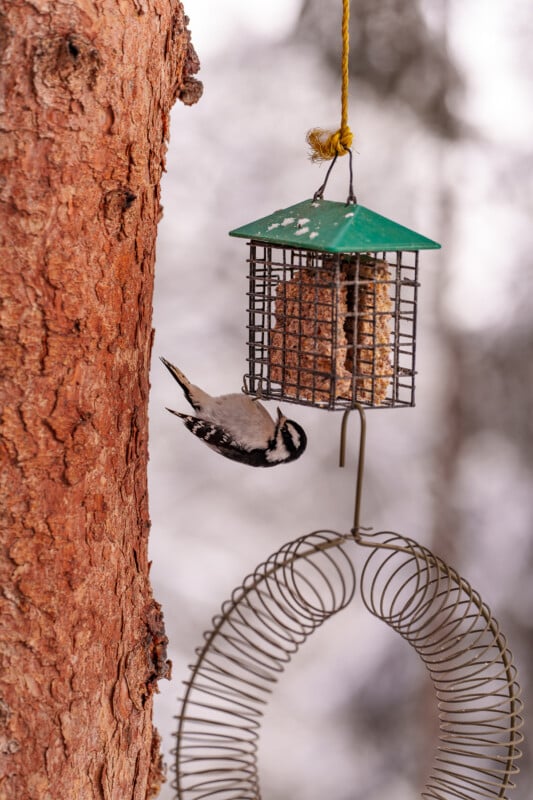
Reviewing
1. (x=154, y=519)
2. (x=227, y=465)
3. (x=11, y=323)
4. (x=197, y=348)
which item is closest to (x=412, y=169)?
(x=197, y=348)

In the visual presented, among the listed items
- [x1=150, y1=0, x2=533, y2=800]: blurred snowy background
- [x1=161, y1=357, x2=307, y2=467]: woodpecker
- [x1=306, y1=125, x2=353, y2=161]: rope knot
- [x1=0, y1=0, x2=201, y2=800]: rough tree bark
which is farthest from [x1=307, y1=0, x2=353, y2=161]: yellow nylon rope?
[x1=150, y1=0, x2=533, y2=800]: blurred snowy background

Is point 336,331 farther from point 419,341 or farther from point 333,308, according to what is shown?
point 419,341

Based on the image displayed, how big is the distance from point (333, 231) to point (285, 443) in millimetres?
488

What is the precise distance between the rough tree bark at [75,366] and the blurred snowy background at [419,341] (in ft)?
4.75

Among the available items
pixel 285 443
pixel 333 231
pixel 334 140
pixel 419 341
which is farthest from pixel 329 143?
pixel 419 341

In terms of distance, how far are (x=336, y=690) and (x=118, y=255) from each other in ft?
7.68

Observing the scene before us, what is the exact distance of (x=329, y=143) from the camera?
1.86 m

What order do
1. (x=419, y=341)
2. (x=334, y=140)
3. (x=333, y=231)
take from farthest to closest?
(x=419, y=341) → (x=334, y=140) → (x=333, y=231)

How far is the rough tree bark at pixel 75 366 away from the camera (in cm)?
168

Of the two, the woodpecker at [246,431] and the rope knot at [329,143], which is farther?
the woodpecker at [246,431]

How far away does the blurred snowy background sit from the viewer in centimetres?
335

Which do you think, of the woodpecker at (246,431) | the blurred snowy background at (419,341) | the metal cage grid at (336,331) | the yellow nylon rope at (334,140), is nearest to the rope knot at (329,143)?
the yellow nylon rope at (334,140)

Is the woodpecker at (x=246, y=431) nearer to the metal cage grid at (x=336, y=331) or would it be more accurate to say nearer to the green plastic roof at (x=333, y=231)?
the metal cage grid at (x=336, y=331)

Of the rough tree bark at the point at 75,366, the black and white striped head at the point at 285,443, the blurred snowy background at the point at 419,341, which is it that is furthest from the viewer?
the blurred snowy background at the point at 419,341
